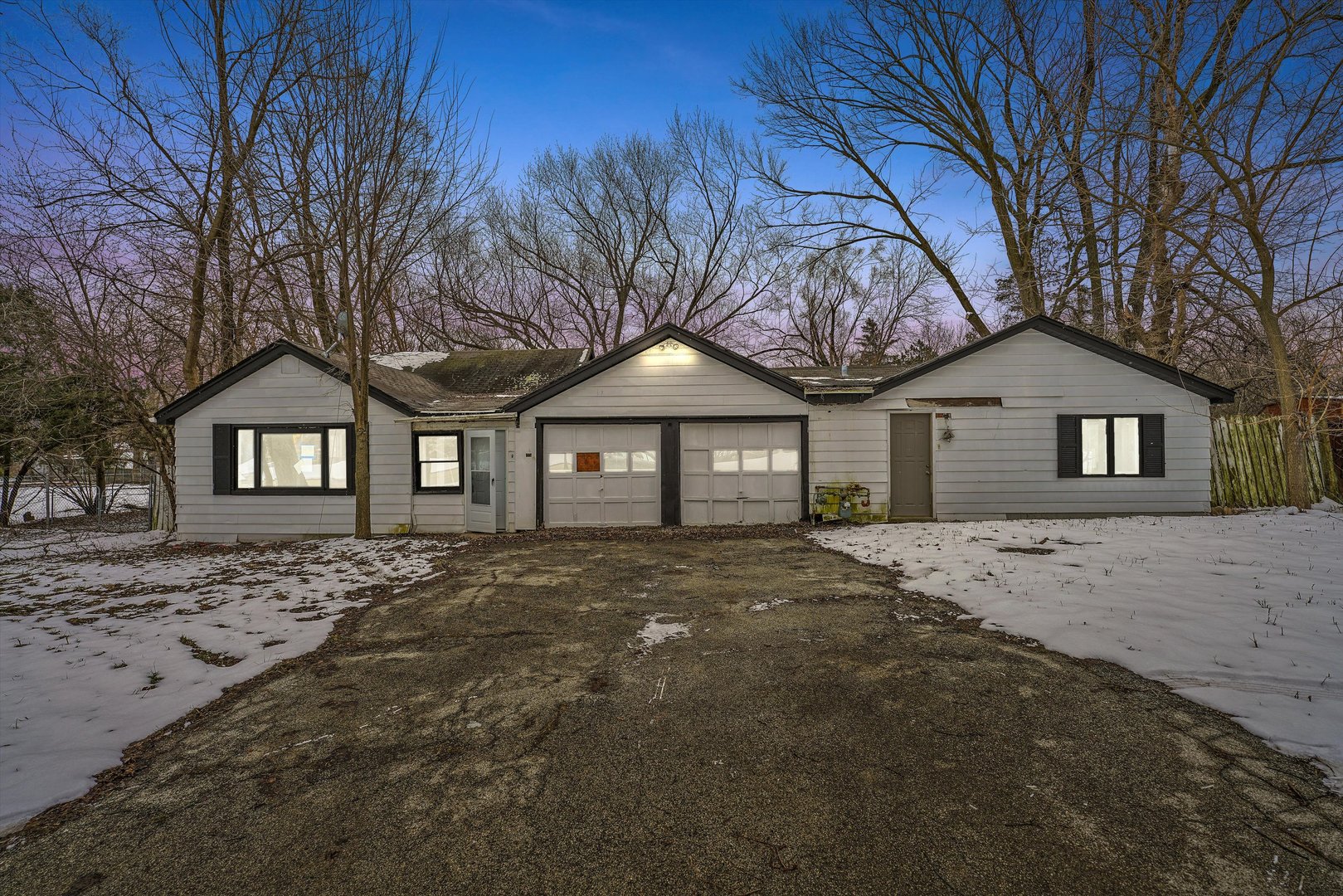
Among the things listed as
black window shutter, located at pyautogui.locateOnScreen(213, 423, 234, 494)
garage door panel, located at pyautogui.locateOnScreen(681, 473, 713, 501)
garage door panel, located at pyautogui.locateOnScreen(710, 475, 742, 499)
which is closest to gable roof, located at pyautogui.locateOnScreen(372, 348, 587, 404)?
black window shutter, located at pyautogui.locateOnScreen(213, 423, 234, 494)

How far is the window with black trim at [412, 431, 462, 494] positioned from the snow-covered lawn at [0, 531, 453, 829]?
171 centimetres

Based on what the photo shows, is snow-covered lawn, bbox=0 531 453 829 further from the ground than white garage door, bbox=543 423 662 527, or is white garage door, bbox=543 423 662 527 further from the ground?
white garage door, bbox=543 423 662 527

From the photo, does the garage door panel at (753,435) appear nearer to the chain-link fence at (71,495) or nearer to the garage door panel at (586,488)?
the garage door panel at (586,488)

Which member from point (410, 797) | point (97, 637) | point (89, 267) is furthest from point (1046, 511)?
point (89, 267)

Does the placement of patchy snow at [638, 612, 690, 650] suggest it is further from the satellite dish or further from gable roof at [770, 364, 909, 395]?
the satellite dish

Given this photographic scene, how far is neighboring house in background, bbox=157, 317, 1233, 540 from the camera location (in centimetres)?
1106

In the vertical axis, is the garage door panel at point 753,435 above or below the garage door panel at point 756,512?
above

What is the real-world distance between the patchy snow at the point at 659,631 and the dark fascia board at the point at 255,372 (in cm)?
818

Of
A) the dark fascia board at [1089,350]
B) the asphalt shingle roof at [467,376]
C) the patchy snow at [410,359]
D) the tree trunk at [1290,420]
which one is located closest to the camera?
the tree trunk at [1290,420]

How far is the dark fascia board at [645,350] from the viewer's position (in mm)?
11227

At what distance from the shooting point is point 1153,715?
303 cm

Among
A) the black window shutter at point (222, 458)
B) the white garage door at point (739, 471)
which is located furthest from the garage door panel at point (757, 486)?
the black window shutter at point (222, 458)

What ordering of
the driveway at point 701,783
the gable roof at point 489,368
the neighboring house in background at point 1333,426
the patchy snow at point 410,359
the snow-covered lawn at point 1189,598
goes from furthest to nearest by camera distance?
1. the patchy snow at point 410,359
2. the gable roof at point 489,368
3. the neighboring house in background at point 1333,426
4. the snow-covered lawn at point 1189,598
5. the driveway at point 701,783

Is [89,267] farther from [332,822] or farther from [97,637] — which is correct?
[332,822]
